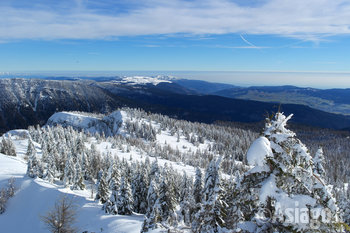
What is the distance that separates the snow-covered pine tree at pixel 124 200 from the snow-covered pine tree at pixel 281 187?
3279cm

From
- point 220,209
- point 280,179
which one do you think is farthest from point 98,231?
point 280,179

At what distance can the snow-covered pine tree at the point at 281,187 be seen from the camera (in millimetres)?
6660

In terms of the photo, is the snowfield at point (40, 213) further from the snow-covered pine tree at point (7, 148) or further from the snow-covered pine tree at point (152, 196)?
the snow-covered pine tree at point (7, 148)

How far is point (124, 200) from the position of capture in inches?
1451

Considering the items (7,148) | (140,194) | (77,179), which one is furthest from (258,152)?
(7,148)

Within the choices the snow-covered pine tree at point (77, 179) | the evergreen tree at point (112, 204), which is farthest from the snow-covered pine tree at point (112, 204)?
the snow-covered pine tree at point (77, 179)

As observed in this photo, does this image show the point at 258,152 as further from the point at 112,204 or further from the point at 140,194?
the point at 140,194

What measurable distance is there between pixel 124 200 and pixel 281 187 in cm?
3429

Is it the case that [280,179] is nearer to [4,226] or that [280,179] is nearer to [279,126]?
[279,126]

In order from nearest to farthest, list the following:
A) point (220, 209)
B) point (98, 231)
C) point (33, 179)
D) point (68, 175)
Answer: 1. point (220, 209)
2. point (98, 231)
3. point (33, 179)
4. point (68, 175)

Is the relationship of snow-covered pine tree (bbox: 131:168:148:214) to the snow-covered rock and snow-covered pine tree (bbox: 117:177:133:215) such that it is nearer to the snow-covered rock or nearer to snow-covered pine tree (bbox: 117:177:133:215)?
snow-covered pine tree (bbox: 117:177:133:215)

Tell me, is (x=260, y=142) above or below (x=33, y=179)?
above

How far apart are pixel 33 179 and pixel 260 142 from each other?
174 ft

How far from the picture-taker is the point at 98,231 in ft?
87.5
